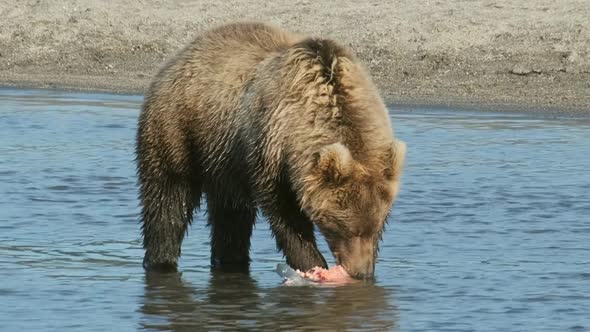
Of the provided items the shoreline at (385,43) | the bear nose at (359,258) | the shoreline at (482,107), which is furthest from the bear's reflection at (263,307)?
the shoreline at (385,43)

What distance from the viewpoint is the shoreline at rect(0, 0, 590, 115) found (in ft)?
54.6

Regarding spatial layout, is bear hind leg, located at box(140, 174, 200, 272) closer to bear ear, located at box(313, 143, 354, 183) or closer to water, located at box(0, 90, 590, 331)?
water, located at box(0, 90, 590, 331)

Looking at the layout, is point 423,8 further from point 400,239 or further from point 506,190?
point 400,239

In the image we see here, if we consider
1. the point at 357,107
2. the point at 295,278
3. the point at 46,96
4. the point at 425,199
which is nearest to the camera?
the point at 357,107

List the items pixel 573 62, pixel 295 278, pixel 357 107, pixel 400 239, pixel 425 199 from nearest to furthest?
pixel 357 107
pixel 295 278
pixel 400 239
pixel 425 199
pixel 573 62

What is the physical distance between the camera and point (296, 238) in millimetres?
7848

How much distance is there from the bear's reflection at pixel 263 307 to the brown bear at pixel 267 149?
0.18 metres

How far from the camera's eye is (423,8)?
734 inches

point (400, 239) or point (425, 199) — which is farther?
point (425, 199)

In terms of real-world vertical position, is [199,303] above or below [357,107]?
below

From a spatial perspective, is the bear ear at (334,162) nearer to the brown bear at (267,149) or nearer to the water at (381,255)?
the brown bear at (267,149)

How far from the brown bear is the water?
0.94 feet

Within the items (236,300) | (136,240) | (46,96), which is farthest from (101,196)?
(46,96)

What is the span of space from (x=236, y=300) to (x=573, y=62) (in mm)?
9511
